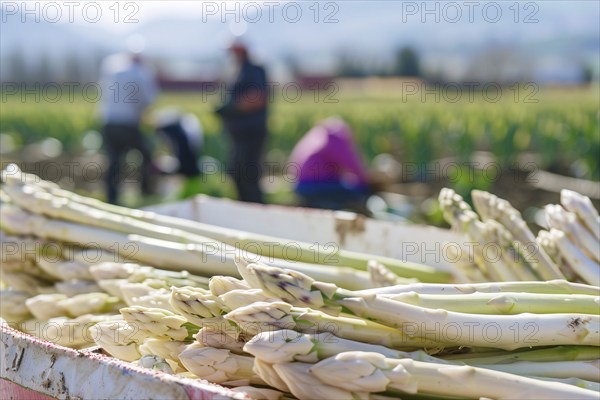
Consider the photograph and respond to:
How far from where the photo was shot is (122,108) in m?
9.03

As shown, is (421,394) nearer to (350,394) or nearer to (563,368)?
(350,394)

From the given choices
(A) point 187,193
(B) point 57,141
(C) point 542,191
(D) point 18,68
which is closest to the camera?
(A) point 187,193

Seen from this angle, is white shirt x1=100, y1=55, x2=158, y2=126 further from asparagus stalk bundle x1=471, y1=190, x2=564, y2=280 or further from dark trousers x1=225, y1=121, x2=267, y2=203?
asparagus stalk bundle x1=471, y1=190, x2=564, y2=280

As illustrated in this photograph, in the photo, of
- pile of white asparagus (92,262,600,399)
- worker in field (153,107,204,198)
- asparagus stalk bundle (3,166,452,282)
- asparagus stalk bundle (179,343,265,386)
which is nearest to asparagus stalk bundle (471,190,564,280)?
asparagus stalk bundle (3,166,452,282)

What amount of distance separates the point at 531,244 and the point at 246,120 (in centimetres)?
588

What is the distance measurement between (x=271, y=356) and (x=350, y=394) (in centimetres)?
19

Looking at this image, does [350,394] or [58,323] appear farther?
[58,323]

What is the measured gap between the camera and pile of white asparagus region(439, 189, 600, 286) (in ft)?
8.18

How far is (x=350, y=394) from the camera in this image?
1602mm

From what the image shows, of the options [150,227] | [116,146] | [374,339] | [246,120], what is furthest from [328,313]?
[116,146]

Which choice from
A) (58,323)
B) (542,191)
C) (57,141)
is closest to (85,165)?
(57,141)

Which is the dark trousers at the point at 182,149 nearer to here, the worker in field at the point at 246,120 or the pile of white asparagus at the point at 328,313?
the worker in field at the point at 246,120

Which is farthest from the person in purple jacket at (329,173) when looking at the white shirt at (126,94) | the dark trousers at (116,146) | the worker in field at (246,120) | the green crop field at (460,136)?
the dark trousers at (116,146)

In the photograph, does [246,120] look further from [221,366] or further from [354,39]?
[354,39]
